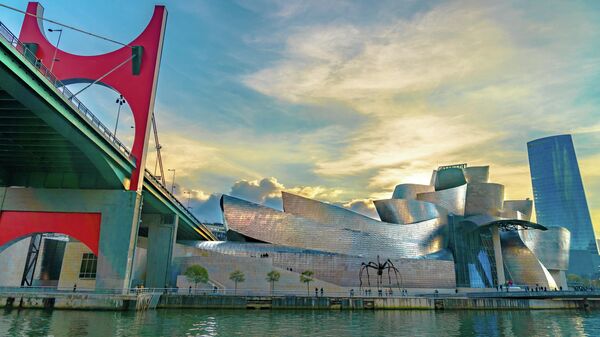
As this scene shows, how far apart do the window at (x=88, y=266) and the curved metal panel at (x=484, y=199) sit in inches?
2010

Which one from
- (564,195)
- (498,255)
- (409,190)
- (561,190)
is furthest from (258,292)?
(561,190)

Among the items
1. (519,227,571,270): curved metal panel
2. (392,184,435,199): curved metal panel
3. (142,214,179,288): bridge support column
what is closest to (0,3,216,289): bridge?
(142,214,179,288): bridge support column

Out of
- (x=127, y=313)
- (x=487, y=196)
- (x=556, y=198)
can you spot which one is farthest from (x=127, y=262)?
(x=556, y=198)

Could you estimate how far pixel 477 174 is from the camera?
231 ft

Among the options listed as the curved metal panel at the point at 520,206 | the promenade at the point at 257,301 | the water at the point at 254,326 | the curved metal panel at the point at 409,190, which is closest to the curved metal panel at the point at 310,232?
the promenade at the point at 257,301

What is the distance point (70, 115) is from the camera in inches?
814

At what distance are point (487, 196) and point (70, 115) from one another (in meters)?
57.4

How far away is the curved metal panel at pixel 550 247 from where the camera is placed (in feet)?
221

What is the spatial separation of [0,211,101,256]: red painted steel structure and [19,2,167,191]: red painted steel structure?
13.4ft

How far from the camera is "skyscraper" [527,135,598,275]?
155m

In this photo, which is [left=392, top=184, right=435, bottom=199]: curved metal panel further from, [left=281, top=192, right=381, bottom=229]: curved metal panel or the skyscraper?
the skyscraper

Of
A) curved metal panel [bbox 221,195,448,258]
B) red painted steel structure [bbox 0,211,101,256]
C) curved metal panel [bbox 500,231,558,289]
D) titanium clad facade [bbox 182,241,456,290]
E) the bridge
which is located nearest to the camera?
the bridge

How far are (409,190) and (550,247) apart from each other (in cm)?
2475

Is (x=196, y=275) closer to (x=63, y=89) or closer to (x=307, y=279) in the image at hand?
(x=307, y=279)
